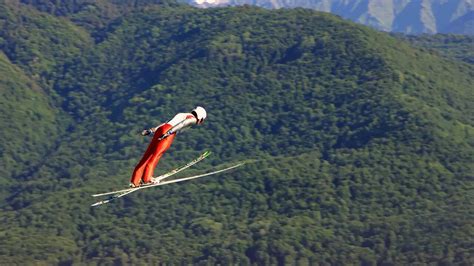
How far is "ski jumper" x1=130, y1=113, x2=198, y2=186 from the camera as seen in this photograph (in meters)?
66.7

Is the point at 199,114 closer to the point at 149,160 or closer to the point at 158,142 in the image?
the point at 158,142

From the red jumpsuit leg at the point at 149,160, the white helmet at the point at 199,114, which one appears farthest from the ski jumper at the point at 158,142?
the white helmet at the point at 199,114

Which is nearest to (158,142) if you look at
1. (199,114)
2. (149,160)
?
(149,160)

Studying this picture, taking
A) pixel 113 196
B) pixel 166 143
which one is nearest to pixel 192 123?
pixel 166 143

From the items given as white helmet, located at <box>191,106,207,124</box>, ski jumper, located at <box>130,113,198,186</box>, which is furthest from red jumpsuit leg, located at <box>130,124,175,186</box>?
white helmet, located at <box>191,106,207,124</box>

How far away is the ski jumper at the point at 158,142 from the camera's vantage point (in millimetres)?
66688

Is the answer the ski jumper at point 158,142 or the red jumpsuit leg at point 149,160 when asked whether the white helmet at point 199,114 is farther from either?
the red jumpsuit leg at point 149,160

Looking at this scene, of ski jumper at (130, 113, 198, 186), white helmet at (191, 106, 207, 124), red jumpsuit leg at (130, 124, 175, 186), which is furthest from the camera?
white helmet at (191, 106, 207, 124)

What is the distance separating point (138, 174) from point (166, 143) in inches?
110

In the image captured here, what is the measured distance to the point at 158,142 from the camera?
221 ft

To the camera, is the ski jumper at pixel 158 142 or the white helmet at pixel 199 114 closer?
the ski jumper at pixel 158 142

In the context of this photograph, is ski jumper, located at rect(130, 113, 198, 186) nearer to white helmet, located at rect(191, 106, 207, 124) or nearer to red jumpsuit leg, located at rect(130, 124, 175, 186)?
red jumpsuit leg, located at rect(130, 124, 175, 186)

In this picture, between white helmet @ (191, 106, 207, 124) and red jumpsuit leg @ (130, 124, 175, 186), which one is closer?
red jumpsuit leg @ (130, 124, 175, 186)

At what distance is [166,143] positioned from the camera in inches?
2685
